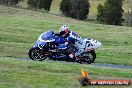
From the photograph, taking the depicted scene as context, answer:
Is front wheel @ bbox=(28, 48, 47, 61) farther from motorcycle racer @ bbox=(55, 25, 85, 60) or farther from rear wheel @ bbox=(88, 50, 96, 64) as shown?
rear wheel @ bbox=(88, 50, 96, 64)

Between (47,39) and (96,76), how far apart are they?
5.95m

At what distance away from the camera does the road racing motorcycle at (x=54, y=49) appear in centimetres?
2491

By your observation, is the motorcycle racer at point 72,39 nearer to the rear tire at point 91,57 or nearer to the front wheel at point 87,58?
the front wheel at point 87,58

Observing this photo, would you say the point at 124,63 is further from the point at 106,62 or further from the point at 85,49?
the point at 85,49

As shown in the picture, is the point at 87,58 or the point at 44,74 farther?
the point at 87,58

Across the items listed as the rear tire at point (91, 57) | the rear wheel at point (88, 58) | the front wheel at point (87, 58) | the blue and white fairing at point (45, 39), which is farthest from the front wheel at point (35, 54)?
the rear tire at point (91, 57)

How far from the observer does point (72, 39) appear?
988 inches

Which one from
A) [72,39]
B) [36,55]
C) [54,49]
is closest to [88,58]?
[72,39]

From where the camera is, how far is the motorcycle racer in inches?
983

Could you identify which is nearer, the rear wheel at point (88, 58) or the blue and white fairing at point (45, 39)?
the blue and white fairing at point (45, 39)

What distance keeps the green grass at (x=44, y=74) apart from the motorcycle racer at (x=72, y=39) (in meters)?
3.11

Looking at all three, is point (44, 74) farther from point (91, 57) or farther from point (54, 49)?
point (91, 57)

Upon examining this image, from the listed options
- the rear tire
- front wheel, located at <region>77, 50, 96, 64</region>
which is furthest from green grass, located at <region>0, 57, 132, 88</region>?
the rear tire

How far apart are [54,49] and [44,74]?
6.14 m
